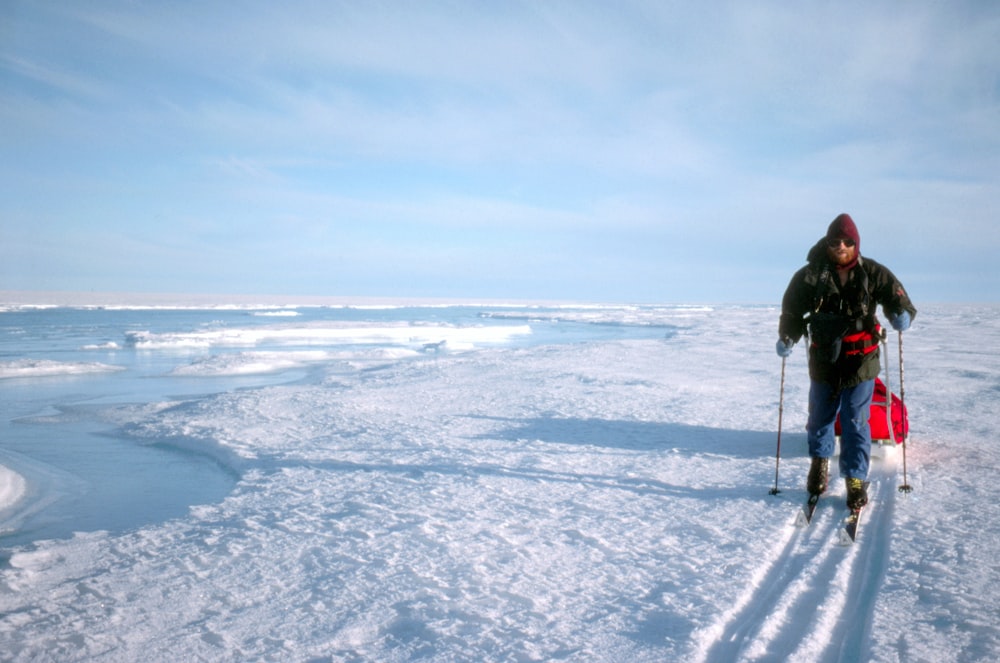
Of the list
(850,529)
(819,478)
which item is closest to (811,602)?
(850,529)

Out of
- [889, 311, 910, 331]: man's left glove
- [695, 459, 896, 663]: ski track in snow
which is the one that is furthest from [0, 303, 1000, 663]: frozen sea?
[889, 311, 910, 331]: man's left glove

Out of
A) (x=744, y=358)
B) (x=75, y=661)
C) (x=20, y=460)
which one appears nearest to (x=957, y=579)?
(x=75, y=661)

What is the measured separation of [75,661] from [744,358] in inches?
457

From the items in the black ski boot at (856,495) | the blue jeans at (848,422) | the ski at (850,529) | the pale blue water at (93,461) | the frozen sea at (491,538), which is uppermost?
the blue jeans at (848,422)

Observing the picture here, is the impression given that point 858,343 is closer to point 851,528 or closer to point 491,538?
point 851,528

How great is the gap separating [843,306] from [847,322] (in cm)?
9

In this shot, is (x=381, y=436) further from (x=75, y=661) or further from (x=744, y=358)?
(x=744, y=358)

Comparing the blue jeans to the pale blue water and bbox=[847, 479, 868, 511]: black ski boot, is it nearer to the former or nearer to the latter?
bbox=[847, 479, 868, 511]: black ski boot

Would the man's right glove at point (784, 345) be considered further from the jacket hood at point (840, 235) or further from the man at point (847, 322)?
the jacket hood at point (840, 235)

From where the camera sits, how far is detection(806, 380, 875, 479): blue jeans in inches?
114

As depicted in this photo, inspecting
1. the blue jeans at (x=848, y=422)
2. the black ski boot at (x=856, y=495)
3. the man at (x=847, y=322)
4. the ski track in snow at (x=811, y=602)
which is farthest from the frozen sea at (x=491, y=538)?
the man at (x=847, y=322)

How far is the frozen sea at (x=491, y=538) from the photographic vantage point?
1.97 m

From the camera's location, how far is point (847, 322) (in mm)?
2824

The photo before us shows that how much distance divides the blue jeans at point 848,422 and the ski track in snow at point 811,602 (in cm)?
29
